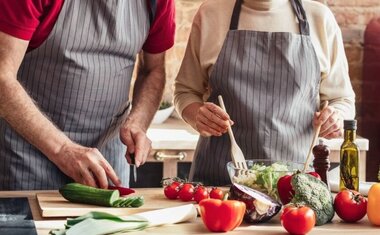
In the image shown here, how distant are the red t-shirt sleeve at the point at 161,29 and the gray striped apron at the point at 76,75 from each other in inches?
2.1

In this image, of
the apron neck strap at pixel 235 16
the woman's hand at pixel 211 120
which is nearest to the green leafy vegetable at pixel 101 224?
the woman's hand at pixel 211 120

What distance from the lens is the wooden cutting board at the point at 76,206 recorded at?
223 centimetres

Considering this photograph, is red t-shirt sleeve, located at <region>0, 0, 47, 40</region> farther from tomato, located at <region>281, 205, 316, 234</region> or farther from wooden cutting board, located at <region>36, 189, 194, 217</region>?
tomato, located at <region>281, 205, 316, 234</region>

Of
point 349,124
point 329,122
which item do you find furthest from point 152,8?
point 349,124

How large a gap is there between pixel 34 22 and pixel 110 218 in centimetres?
76

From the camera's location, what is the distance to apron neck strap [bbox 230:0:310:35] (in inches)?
114

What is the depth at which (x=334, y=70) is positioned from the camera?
2902 mm

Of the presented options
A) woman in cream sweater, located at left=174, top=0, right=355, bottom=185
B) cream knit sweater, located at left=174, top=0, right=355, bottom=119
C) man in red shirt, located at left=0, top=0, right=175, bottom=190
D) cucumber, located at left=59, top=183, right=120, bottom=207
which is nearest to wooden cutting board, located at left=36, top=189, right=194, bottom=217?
cucumber, located at left=59, top=183, right=120, bottom=207

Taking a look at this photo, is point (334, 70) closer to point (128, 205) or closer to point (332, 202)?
point (332, 202)

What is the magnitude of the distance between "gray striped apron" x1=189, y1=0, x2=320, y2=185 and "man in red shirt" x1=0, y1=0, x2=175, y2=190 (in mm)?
243

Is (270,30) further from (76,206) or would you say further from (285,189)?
(76,206)

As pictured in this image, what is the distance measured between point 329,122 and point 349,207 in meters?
0.56

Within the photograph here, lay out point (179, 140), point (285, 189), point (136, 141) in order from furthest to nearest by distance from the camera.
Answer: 1. point (179, 140)
2. point (136, 141)
3. point (285, 189)

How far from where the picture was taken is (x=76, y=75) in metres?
2.71
